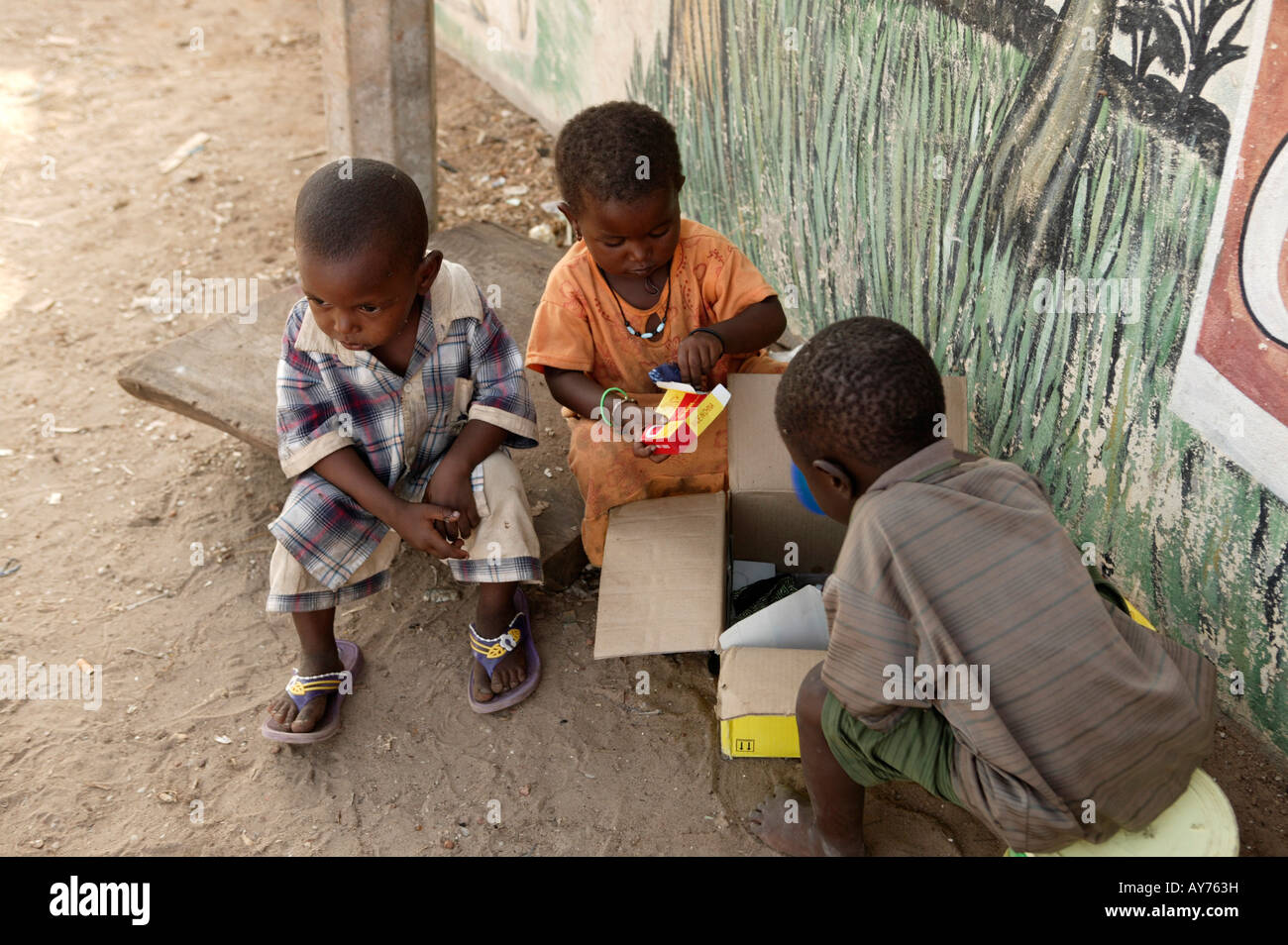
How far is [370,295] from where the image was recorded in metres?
2.16

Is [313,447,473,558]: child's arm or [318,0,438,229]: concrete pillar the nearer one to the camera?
[313,447,473,558]: child's arm

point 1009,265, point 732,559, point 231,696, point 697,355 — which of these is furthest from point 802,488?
point 231,696

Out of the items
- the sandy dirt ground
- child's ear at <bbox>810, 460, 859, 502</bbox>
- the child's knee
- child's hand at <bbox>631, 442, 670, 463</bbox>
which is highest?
child's ear at <bbox>810, 460, 859, 502</bbox>

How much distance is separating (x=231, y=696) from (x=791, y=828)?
1.40m

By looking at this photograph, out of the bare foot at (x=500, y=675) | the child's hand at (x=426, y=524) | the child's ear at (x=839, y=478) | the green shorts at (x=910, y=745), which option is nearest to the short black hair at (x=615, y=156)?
the child's hand at (x=426, y=524)

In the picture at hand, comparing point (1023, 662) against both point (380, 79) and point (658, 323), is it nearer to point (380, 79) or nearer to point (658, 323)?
point (658, 323)

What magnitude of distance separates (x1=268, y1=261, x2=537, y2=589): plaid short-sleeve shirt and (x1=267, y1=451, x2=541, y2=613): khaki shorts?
43 millimetres

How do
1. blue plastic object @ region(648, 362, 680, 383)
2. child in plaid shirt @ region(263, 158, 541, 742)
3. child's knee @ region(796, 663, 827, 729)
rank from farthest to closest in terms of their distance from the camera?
1. blue plastic object @ region(648, 362, 680, 383)
2. child in plaid shirt @ region(263, 158, 541, 742)
3. child's knee @ region(796, 663, 827, 729)

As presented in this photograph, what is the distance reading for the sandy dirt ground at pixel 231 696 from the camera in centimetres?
226

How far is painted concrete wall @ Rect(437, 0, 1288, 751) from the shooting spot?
6.64ft

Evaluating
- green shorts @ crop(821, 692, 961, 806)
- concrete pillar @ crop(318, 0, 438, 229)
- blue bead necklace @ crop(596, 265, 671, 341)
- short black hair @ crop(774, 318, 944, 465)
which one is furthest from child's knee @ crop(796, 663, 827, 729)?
concrete pillar @ crop(318, 0, 438, 229)

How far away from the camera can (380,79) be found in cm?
375

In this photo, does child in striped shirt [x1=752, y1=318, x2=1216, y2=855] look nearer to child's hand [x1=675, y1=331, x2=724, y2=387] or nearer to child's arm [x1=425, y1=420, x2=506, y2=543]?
child's hand [x1=675, y1=331, x2=724, y2=387]
